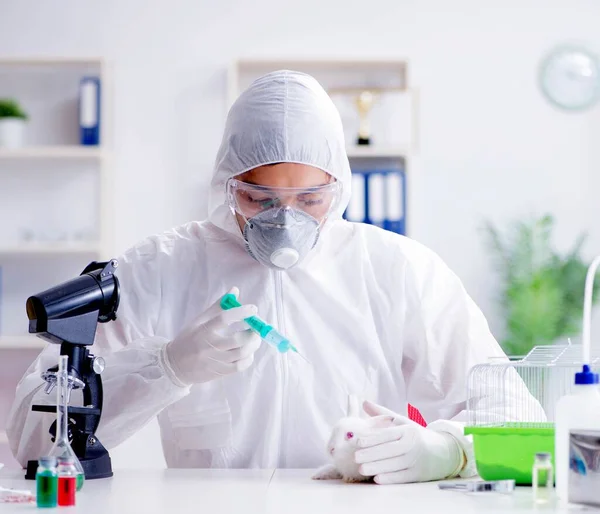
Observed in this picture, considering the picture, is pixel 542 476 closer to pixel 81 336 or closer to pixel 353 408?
pixel 353 408

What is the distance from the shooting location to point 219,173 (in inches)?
83.7

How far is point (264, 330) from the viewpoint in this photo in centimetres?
162

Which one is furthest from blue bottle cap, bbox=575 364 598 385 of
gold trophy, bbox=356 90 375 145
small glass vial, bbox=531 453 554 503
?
gold trophy, bbox=356 90 375 145

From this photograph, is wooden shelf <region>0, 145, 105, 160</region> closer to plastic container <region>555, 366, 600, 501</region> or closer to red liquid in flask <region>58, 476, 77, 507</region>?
red liquid in flask <region>58, 476, 77, 507</region>

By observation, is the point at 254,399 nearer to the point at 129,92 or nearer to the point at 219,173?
the point at 219,173

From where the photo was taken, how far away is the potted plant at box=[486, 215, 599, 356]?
4.00 metres

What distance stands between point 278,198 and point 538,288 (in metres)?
2.32

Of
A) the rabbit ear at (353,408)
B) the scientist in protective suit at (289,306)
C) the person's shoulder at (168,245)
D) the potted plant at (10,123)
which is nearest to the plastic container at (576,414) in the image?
the rabbit ear at (353,408)

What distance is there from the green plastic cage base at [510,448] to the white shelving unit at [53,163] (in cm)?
284

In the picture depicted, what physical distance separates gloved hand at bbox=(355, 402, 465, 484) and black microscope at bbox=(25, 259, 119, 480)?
0.49 metres

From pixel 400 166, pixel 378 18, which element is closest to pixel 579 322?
pixel 400 166

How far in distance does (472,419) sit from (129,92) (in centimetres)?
301

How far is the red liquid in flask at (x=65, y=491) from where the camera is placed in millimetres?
1333

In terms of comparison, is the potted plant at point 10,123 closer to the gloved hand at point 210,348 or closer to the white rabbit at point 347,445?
the gloved hand at point 210,348
